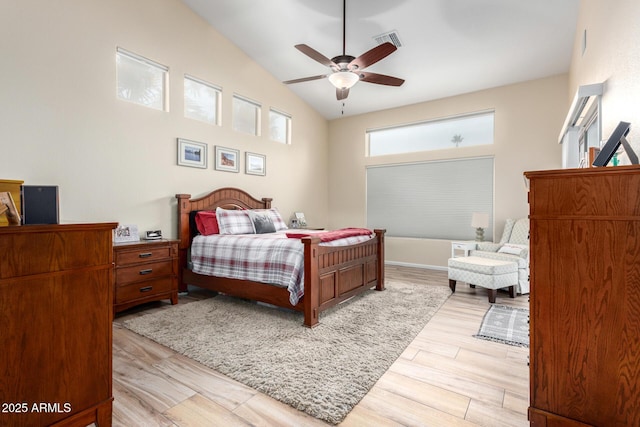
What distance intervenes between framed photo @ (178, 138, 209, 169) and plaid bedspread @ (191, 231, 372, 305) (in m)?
1.08

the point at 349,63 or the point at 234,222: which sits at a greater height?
the point at 349,63

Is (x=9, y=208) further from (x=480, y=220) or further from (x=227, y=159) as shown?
(x=480, y=220)

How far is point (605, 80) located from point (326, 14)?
2959mm

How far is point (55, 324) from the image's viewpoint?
135 cm

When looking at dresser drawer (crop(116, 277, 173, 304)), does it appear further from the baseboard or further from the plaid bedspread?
the baseboard

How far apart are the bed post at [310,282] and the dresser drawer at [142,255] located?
5.85 ft

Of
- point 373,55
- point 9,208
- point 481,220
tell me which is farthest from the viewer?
point 481,220

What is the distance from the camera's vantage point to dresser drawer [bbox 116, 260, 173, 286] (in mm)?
3191

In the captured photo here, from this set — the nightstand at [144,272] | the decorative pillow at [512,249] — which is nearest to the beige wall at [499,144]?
the decorative pillow at [512,249]

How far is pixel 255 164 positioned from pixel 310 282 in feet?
9.89

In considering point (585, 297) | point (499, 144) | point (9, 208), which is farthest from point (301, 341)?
point (499, 144)

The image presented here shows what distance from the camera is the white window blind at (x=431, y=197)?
5258 mm

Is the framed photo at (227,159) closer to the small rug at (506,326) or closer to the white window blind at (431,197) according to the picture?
the white window blind at (431,197)

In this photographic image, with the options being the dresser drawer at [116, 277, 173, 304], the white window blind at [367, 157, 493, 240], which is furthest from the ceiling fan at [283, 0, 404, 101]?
the dresser drawer at [116, 277, 173, 304]
